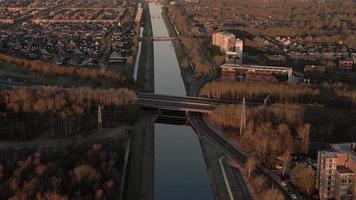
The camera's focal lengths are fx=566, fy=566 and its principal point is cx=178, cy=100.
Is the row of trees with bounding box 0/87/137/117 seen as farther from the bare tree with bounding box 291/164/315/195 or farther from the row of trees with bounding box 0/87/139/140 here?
the bare tree with bounding box 291/164/315/195

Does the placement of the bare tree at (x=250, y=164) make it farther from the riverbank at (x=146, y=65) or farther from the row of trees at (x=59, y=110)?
the riverbank at (x=146, y=65)

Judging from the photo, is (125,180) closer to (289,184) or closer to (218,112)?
(289,184)

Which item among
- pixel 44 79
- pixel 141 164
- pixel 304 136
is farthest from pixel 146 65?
pixel 304 136

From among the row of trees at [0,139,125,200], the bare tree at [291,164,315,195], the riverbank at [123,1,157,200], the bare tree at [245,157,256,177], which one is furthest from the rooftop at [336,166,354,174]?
the row of trees at [0,139,125,200]

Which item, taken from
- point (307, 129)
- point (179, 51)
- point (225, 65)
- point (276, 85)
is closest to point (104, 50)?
point (179, 51)

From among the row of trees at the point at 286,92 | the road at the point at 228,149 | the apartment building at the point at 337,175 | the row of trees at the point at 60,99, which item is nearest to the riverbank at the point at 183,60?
the row of trees at the point at 286,92

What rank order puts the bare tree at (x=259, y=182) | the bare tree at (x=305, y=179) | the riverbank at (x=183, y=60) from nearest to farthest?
1. the bare tree at (x=305, y=179)
2. the bare tree at (x=259, y=182)
3. the riverbank at (x=183, y=60)

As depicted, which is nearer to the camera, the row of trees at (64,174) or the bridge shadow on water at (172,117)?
the row of trees at (64,174)
